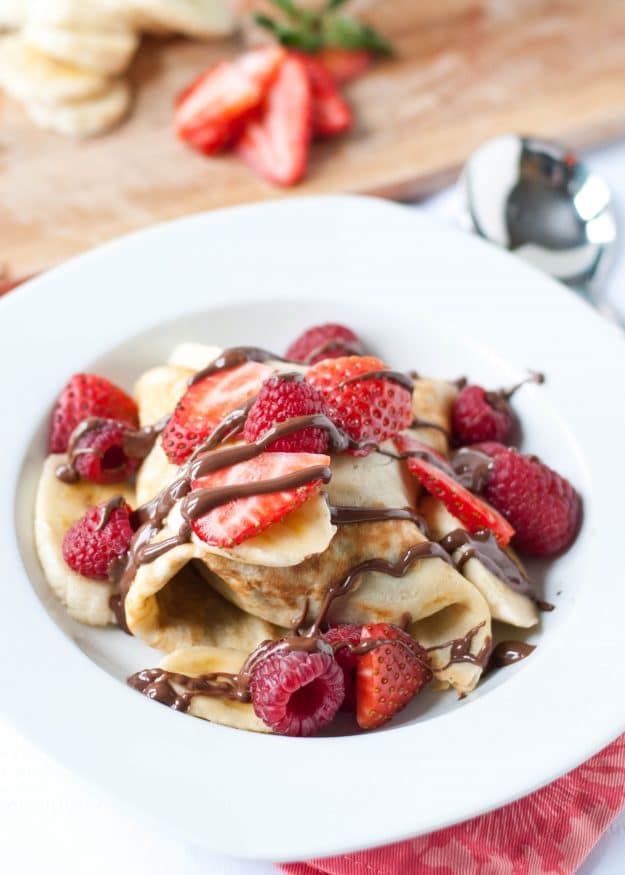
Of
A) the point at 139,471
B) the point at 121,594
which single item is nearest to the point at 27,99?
the point at 139,471

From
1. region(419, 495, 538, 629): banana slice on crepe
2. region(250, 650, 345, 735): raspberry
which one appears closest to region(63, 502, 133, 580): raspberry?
region(250, 650, 345, 735): raspberry

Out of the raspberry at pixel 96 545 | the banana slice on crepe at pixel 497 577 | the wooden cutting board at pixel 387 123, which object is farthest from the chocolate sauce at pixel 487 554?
the wooden cutting board at pixel 387 123

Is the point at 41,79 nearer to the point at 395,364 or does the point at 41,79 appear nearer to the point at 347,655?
the point at 395,364

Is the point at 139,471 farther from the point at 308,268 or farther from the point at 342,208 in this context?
the point at 342,208

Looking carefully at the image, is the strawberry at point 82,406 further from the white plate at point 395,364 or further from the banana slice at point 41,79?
the banana slice at point 41,79

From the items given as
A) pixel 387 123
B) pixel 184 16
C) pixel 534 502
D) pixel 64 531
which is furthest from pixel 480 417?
pixel 184 16
